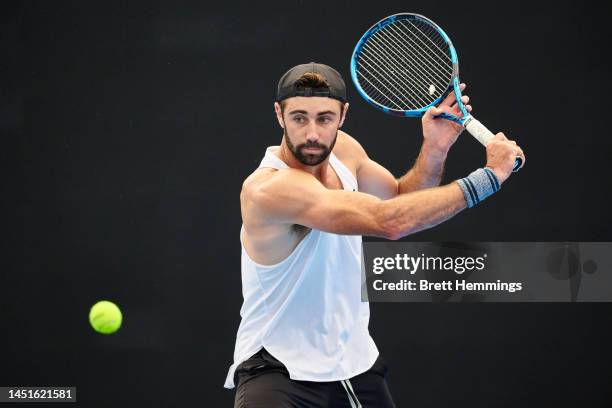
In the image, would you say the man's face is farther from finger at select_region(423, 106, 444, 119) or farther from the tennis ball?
the tennis ball

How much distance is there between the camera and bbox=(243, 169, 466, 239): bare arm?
2.74m

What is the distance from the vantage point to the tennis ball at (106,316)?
4.62 m

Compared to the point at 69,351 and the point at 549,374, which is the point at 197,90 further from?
the point at 549,374

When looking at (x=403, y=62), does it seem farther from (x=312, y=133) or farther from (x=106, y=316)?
(x=106, y=316)

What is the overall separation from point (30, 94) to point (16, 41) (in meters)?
0.27

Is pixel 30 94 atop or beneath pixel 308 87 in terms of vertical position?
atop

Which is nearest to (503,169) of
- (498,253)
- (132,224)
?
(498,253)

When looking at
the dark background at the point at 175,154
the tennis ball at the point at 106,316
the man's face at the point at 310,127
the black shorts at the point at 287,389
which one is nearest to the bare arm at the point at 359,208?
the man's face at the point at 310,127

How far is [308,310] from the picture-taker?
9.79 ft

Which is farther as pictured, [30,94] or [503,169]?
[30,94]

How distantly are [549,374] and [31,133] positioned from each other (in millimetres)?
2860

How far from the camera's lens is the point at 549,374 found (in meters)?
4.76

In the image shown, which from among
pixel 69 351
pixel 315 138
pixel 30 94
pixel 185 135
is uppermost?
pixel 30 94

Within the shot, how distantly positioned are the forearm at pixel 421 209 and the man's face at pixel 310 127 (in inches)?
11.9
